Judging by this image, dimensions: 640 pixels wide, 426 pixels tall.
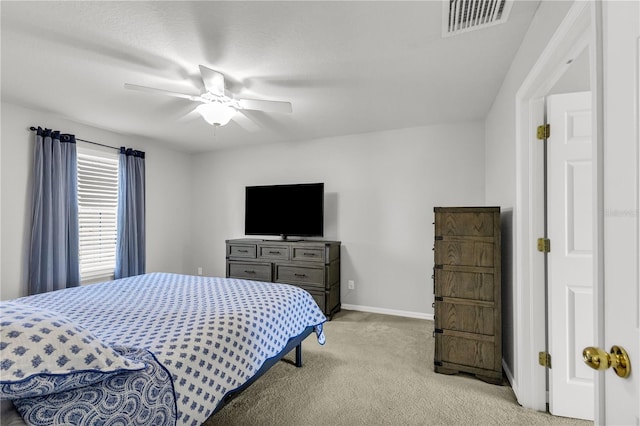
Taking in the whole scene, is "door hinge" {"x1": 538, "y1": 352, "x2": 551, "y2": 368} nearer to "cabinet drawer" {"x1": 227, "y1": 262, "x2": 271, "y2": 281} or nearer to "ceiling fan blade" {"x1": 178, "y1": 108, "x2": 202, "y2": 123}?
"cabinet drawer" {"x1": 227, "y1": 262, "x2": 271, "y2": 281}

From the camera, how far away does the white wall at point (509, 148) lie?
5.40 feet

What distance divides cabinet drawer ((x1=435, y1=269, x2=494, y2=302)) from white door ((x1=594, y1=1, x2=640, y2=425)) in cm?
160

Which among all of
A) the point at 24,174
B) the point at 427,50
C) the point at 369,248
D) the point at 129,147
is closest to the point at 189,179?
the point at 129,147

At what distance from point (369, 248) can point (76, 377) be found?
3393mm

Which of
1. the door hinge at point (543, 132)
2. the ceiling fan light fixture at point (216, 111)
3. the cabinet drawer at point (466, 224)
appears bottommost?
the cabinet drawer at point (466, 224)

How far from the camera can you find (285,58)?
2.16 m

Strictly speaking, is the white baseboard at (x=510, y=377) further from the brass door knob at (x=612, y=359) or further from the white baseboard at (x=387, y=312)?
the brass door knob at (x=612, y=359)

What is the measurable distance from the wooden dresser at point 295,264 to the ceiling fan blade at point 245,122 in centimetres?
154

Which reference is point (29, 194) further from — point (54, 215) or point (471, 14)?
point (471, 14)

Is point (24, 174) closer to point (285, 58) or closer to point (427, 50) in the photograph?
point (285, 58)

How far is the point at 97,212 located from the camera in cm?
387

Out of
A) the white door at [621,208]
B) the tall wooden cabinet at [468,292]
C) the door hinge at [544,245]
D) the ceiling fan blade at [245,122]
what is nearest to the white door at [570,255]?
the door hinge at [544,245]

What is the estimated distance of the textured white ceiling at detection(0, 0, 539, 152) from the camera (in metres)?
A: 1.69

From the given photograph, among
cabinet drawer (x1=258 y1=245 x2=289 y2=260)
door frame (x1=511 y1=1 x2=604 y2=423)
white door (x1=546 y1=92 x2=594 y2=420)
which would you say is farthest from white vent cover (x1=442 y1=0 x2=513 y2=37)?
cabinet drawer (x1=258 y1=245 x2=289 y2=260)
